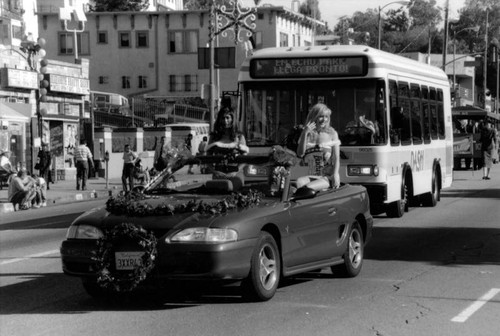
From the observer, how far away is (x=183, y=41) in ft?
281

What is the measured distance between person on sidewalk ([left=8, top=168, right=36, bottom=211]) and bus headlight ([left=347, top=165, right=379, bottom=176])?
12.9 m

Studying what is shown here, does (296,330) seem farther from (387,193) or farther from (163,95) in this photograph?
(163,95)

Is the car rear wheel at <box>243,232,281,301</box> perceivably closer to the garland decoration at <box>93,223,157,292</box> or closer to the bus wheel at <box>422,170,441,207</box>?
the garland decoration at <box>93,223,157,292</box>

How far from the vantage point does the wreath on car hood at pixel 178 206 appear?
9.92m

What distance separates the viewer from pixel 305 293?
1099 cm

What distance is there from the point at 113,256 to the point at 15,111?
107 feet

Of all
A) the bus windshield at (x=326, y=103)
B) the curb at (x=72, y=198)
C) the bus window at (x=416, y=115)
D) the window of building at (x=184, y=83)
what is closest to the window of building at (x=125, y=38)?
the window of building at (x=184, y=83)

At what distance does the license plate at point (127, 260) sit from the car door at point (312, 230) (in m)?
1.67

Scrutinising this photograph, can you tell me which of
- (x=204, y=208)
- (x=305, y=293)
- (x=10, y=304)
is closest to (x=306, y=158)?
(x=305, y=293)

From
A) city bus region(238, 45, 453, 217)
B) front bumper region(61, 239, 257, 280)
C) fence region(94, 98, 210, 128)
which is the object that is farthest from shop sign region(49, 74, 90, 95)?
front bumper region(61, 239, 257, 280)

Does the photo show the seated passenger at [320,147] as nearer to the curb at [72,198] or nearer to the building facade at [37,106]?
the curb at [72,198]

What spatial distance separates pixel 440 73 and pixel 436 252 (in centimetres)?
1045

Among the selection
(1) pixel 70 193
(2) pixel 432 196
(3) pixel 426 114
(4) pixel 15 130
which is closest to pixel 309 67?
(3) pixel 426 114

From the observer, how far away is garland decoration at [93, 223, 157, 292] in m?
9.57
